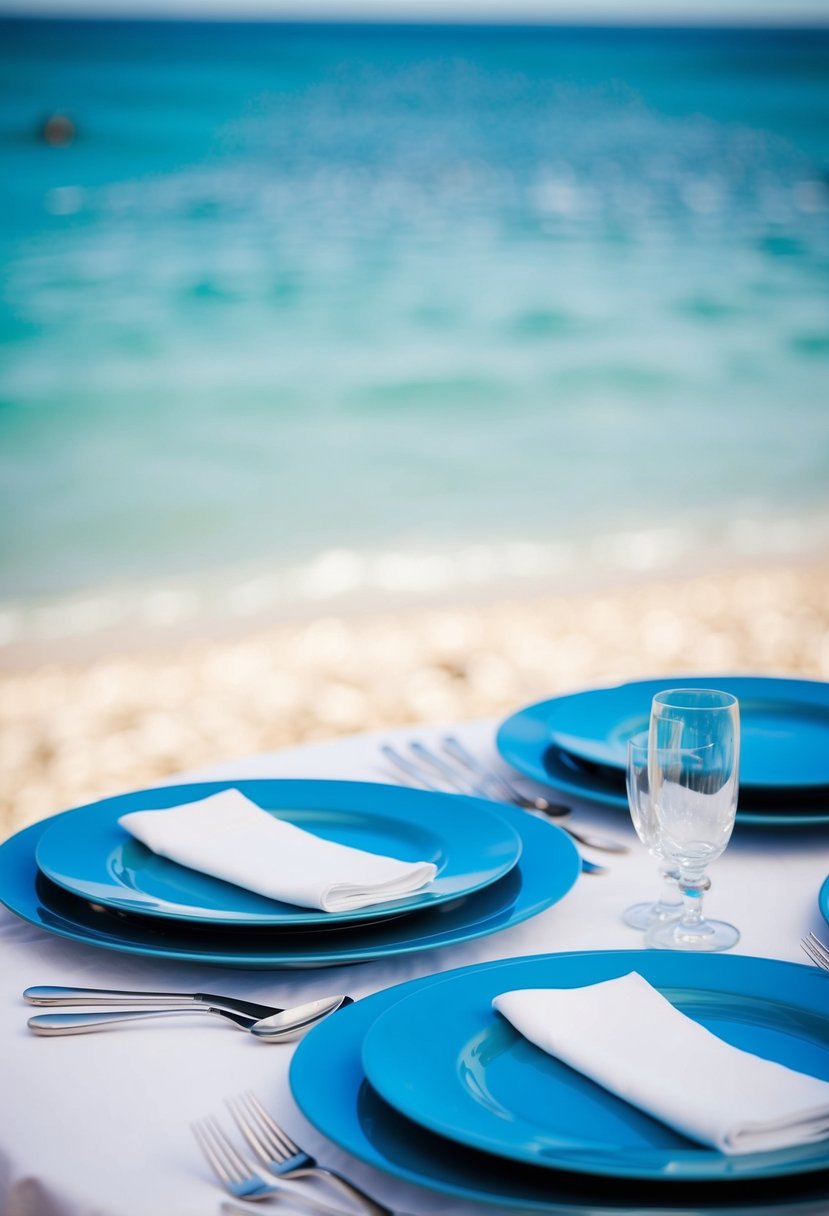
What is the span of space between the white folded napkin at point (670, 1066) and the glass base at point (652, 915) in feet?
0.47

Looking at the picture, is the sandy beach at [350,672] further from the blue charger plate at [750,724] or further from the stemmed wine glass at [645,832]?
the stemmed wine glass at [645,832]

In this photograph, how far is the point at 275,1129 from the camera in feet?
1.98

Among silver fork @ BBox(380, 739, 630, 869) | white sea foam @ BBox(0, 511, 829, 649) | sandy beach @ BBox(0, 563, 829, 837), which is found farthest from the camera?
white sea foam @ BBox(0, 511, 829, 649)

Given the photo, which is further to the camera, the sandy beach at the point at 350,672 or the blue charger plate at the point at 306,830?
the sandy beach at the point at 350,672

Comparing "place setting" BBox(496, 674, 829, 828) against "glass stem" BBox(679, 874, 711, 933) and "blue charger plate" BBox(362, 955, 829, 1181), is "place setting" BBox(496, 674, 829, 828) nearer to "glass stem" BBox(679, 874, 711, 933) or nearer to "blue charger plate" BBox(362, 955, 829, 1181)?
Result: "glass stem" BBox(679, 874, 711, 933)

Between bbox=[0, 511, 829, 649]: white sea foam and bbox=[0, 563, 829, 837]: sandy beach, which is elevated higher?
bbox=[0, 511, 829, 649]: white sea foam

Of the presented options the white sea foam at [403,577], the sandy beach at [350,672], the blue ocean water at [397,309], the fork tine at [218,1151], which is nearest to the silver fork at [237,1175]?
the fork tine at [218,1151]

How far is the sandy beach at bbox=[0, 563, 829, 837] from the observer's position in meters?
3.26

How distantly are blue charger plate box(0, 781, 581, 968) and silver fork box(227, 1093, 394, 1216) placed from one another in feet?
0.38

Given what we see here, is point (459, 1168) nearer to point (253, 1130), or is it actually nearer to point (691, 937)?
point (253, 1130)

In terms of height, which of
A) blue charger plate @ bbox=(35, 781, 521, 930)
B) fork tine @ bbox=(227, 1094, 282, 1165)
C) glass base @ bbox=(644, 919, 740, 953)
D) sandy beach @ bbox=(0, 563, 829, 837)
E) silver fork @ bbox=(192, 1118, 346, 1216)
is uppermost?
blue charger plate @ bbox=(35, 781, 521, 930)

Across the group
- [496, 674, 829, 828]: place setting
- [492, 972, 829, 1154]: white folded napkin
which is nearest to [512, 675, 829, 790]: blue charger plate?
[496, 674, 829, 828]: place setting

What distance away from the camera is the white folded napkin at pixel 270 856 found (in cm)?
78

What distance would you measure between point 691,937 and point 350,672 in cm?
315
